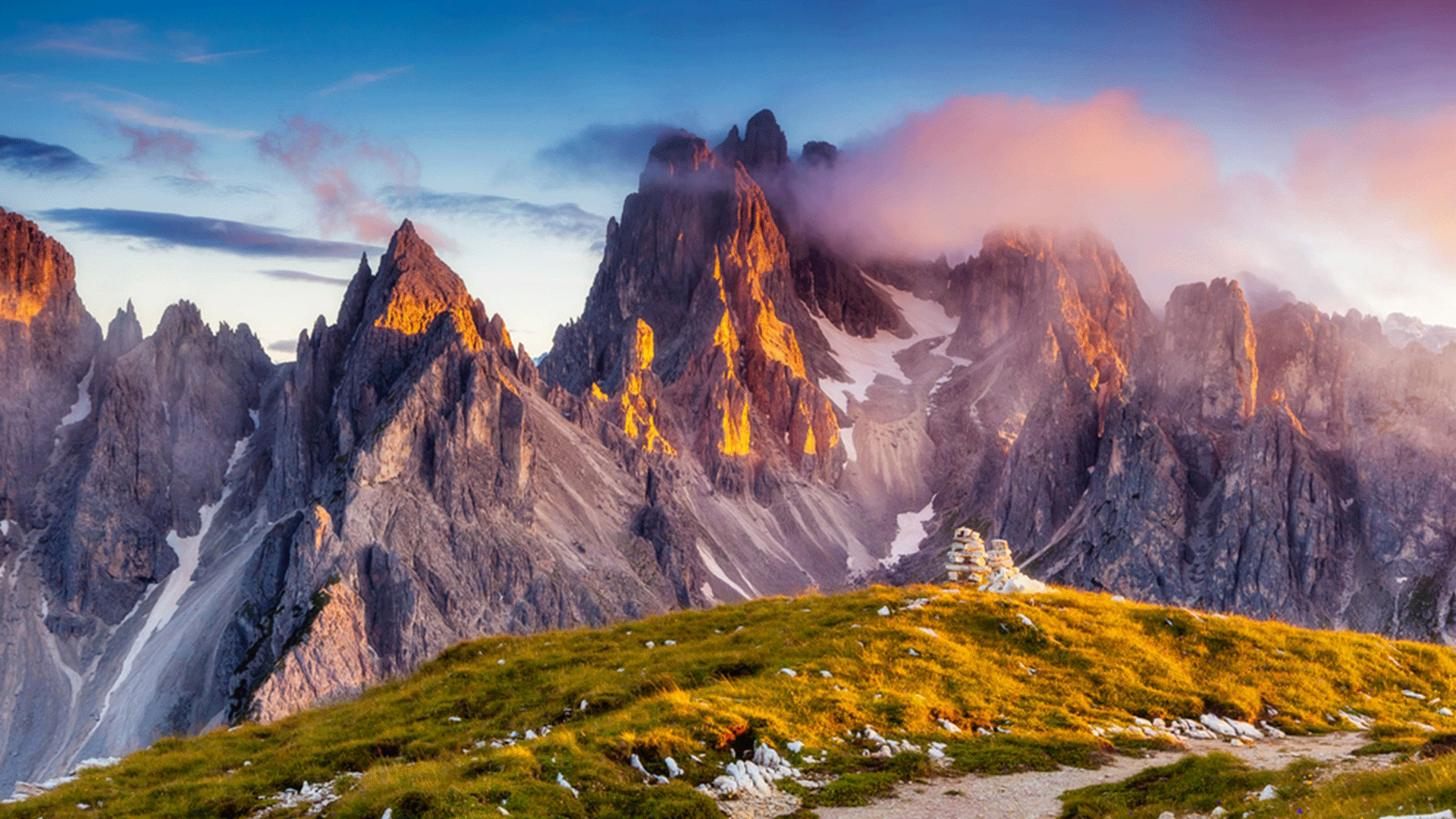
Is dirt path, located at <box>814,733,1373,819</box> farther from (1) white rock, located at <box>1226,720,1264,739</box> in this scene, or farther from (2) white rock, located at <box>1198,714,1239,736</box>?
(2) white rock, located at <box>1198,714,1239,736</box>

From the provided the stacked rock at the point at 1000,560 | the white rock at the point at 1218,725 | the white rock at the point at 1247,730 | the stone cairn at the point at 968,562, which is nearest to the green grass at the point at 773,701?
the white rock at the point at 1218,725

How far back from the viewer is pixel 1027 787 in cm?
2336

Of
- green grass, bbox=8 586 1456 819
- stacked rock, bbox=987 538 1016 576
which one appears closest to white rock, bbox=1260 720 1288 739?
green grass, bbox=8 586 1456 819

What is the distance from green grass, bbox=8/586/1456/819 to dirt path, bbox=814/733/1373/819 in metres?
0.63

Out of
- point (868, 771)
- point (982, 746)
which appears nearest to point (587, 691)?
point (868, 771)

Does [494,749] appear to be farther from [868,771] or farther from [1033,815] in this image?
[1033,815]

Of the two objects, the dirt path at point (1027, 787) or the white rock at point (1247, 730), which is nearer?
the dirt path at point (1027, 787)

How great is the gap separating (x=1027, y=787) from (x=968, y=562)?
998 inches

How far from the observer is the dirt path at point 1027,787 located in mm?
21703

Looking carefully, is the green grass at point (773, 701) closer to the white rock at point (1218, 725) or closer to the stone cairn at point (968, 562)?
the white rock at point (1218, 725)

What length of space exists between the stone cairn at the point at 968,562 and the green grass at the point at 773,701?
28.0ft

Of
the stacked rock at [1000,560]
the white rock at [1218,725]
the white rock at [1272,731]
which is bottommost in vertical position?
the white rock at [1272,731]

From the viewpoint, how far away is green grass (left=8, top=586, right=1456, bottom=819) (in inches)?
910

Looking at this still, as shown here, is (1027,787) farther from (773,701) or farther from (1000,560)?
(1000,560)
